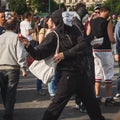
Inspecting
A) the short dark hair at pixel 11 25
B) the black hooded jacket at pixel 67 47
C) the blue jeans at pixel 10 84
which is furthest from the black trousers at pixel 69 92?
the short dark hair at pixel 11 25

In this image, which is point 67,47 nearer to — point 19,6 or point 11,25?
point 11,25

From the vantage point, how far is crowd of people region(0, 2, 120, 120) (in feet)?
19.3

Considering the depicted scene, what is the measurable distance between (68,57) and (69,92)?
435mm

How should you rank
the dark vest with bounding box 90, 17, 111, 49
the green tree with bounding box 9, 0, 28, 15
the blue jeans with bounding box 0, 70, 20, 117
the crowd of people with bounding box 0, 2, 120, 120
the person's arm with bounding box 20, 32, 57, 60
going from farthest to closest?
the green tree with bounding box 9, 0, 28, 15, the dark vest with bounding box 90, 17, 111, 49, the blue jeans with bounding box 0, 70, 20, 117, the crowd of people with bounding box 0, 2, 120, 120, the person's arm with bounding box 20, 32, 57, 60

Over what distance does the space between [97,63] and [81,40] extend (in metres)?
2.90

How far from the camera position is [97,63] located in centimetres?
884

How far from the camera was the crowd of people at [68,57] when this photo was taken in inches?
232

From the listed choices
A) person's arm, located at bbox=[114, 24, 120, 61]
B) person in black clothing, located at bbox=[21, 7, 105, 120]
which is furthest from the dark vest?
person in black clothing, located at bbox=[21, 7, 105, 120]

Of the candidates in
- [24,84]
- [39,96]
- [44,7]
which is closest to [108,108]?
[39,96]

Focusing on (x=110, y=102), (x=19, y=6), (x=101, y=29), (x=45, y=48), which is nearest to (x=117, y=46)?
(x=101, y=29)

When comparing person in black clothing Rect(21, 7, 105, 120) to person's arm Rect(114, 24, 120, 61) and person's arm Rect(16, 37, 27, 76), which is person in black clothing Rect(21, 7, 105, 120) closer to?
person's arm Rect(16, 37, 27, 76)

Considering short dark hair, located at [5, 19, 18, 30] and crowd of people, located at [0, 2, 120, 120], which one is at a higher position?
short dark hair, located at [5, 19, 18, 30]

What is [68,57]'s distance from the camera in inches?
232

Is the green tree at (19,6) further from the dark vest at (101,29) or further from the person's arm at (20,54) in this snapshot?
the person's arm at (20,54)
